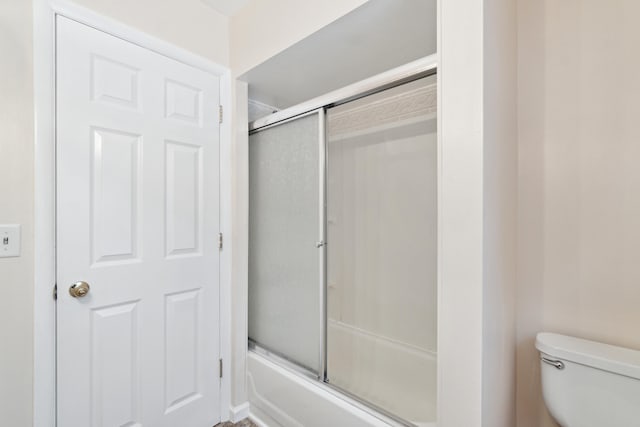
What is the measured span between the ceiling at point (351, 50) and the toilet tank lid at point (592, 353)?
1362 mm

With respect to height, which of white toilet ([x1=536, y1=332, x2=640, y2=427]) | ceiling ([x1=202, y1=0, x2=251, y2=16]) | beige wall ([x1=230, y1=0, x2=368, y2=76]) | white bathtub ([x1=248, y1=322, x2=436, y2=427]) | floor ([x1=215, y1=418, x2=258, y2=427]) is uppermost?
ceiling ([x1=202, y1=0, x2=251, y2=16])

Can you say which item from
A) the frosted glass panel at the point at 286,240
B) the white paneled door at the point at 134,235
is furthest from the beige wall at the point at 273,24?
the frosted glass panel at the point at 286,240

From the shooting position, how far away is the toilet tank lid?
903 millimetres

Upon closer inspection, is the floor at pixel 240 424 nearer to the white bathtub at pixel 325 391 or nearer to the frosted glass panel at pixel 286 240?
the white bathtub at pixel 325 391

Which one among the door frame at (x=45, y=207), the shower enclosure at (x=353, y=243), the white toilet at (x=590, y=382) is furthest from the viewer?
the shower enclosure at (x=353, y=243)

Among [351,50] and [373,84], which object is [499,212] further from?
[351,50]

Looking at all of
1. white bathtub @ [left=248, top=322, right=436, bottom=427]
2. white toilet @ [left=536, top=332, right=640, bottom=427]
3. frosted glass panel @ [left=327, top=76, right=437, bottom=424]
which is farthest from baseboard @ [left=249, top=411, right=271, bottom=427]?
white toilet @ [left=536, top=332, right=640, bottom=427]

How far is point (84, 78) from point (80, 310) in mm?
988

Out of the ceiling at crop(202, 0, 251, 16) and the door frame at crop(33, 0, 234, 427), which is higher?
the ceiling at crop(202, 0, 251, 16)

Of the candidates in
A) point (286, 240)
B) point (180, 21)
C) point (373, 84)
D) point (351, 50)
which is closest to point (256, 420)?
point (286, 240)

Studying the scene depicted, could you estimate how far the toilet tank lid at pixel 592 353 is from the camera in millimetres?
903

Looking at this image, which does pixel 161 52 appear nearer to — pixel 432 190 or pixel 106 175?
pixel 106 175

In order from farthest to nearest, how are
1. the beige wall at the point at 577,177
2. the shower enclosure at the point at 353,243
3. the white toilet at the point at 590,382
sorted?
the shower enclosure at the point at 353,243, the beige wall at the point at 577,177, the white toilet at the point at 590,382

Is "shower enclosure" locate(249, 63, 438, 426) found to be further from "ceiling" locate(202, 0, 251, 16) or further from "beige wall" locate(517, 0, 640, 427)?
"ceiling" locate(202, 0, 251, 16)
